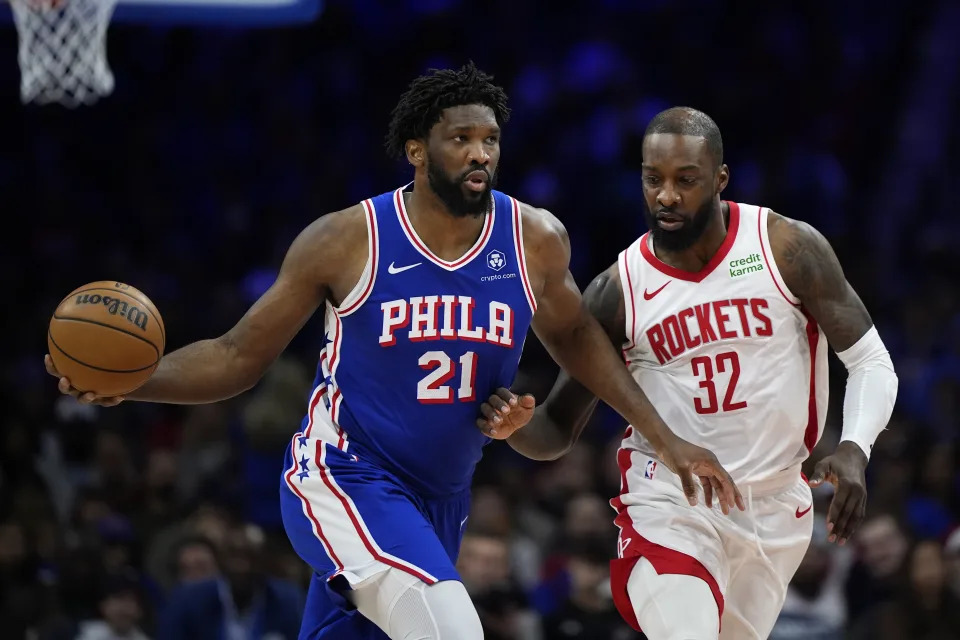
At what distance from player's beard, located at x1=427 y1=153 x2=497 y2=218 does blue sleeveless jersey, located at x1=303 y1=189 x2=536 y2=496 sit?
14cm

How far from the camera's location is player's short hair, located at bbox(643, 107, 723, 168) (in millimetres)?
5324

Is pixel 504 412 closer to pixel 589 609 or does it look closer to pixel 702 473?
pixel 702 473

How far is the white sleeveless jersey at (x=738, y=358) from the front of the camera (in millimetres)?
5348

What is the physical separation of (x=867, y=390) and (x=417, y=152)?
188cm

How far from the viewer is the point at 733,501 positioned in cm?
502

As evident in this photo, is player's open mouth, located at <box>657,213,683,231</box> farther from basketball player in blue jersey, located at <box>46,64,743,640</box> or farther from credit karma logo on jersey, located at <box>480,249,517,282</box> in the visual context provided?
credit karma logo on jersey, located at <box>480,249,517,282</box>

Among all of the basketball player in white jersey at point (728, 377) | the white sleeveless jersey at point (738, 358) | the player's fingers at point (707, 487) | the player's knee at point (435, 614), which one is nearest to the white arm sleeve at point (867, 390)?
the basketball player in white jersey at point (728, 377)

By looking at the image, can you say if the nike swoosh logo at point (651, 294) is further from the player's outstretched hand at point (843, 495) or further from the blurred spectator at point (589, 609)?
the blurred spectator at point (589, 609)

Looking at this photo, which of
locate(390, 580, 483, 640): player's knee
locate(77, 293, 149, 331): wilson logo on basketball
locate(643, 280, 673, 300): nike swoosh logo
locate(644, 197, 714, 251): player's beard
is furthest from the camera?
locate(643, 280, 673, 300): nike swoosh logo

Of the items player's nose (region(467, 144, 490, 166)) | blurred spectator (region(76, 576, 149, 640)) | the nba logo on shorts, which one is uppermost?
player's nose (region(467, 144, 490, 166))

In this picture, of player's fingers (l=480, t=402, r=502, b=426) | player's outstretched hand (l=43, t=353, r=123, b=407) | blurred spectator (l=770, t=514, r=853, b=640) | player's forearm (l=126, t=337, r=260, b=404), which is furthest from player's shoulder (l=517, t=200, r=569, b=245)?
blurred spectator (l=770, t=514, r=853, b=640)

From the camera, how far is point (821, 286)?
5.32 metres

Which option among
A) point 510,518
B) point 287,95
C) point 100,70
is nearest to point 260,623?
point 510,518

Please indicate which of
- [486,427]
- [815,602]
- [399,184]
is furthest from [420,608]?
[399,184]
